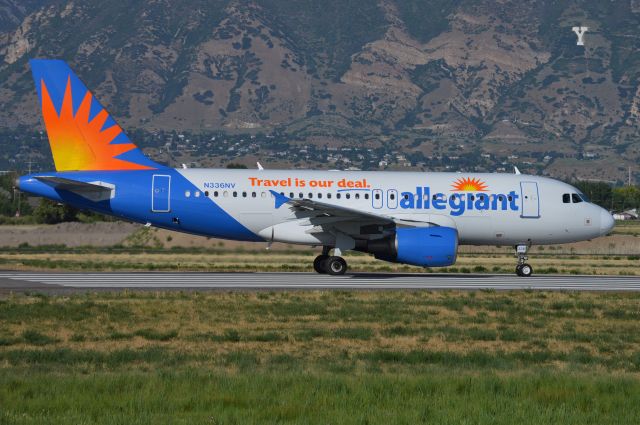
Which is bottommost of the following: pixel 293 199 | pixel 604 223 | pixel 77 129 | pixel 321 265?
pixel 321 265

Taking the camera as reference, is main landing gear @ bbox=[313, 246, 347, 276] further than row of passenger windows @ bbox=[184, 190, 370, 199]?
Yes

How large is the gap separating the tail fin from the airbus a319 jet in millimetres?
31

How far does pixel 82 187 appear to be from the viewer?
115 ft

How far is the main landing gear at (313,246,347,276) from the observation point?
36094 millimetres

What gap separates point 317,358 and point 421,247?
51.2 ft

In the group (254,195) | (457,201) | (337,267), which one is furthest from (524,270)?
(254,195)

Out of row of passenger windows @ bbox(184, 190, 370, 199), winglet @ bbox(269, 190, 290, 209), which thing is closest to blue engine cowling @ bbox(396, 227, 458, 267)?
row of passenger windows @ bbox(184, 190, 370, 199)

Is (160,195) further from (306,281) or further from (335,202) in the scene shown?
(306,281)

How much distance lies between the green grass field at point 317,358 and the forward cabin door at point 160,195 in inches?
312

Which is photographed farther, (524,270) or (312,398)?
(524,270)

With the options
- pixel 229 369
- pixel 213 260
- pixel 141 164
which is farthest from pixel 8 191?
pixel 229 369

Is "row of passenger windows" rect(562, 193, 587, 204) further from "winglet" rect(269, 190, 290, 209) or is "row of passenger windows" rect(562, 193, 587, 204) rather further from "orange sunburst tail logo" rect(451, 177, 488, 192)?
"winglet" rect(269, 190, 290, 209)

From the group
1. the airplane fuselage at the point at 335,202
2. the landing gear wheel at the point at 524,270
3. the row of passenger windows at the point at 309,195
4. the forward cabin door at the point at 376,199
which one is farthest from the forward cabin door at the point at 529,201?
the forward cabin door at the point at 376,199

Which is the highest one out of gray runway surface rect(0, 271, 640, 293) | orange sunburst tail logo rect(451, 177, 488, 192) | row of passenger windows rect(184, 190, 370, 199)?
orange sunburst tail logo rect(451, 177, 488, 192)
